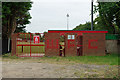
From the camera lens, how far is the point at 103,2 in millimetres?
14258

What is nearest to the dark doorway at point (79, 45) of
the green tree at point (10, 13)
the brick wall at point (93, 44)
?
the brick wall at point (93, 44)

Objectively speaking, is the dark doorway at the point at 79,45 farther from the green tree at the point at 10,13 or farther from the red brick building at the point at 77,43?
the green tree at the point at 10,13

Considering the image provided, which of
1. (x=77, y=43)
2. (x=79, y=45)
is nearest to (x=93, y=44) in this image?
(x=79, y=45)

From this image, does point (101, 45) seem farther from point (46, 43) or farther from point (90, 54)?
point (46, 43)

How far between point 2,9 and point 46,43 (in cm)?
488

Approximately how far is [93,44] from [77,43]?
146 centimetres

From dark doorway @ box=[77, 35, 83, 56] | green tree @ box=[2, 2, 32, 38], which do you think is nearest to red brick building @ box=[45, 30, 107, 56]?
dark doorway @ box=[77, 35, 83, 56]

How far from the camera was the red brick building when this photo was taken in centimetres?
1322

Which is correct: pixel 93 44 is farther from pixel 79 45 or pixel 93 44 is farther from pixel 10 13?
pixel 10 13

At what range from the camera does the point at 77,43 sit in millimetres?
13969

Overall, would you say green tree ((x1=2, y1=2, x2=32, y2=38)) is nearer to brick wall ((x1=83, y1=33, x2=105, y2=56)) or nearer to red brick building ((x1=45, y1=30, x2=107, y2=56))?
red brick building ((x1=45, y1=30, x2=107, y2=56))

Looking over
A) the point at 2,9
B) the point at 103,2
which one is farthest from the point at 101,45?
the point at 2,9

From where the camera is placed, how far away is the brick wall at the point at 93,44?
1371cm

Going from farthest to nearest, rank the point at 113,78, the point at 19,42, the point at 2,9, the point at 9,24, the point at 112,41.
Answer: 1. the point at 9,24
2. the point at 112,41
3. the point at 19,42
4. the point at 2,9
5. the point at 113,78
